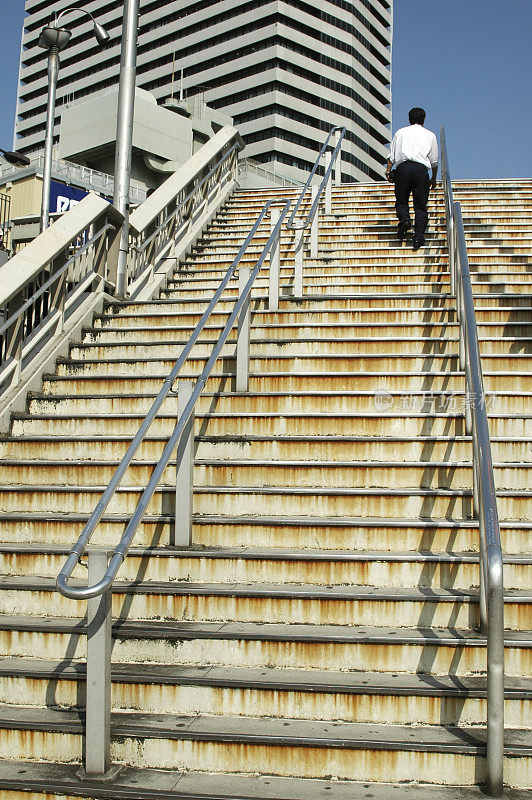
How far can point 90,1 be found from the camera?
4257 inches

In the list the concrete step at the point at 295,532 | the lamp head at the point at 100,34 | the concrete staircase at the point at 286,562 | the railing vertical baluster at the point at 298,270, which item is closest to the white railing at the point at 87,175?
the lamp head at the point at 100,34

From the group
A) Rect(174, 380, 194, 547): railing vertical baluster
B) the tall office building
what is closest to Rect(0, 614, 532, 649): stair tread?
Rect(174, 380, 194, 547): railing vertical baluster

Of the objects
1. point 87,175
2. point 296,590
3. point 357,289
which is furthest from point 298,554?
point 87,175

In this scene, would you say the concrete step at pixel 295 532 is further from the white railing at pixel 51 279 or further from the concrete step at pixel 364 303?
the concrete step at pixel 364 303

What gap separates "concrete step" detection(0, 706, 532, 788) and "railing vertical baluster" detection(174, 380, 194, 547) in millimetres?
1222

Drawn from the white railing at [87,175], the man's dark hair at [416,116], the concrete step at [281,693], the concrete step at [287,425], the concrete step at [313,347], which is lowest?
the concrete step at [281,693]

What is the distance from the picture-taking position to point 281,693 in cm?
347

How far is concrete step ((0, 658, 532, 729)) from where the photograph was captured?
3.36 metres

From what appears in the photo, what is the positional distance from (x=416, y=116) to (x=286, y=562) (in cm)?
678

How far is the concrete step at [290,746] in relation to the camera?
3.09 meters

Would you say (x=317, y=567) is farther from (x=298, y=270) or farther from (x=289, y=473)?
(x=298, y=270)

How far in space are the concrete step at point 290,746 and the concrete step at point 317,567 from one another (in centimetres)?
93

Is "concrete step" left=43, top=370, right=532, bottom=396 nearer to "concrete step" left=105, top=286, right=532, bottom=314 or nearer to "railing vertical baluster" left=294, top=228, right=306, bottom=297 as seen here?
"concrete step" left=105, top=286, right=532, bottom=314

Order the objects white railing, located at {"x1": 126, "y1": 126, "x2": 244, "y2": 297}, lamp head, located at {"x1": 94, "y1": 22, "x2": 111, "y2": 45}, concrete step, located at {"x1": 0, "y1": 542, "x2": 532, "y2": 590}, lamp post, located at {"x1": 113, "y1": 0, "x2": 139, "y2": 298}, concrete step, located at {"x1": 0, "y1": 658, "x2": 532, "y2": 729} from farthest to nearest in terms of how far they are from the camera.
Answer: lamp head, located at {"x1": 94, "y1": 22, "x2": 111, "y2": 45} → white railing, located at {"x1": 126, "y1": 126, "x2": 244, "y2": 297} → lamp post, located at {"x1": 113, "y1": 0, "x2": 139, "y2": 298} → concrete step, located at {"x1": 0, "y1": 542, "x2": 532, "y2": 590} → concrete step, located at {"x1": 0, "y1": 658, "x2": 532, "y2": 729}
